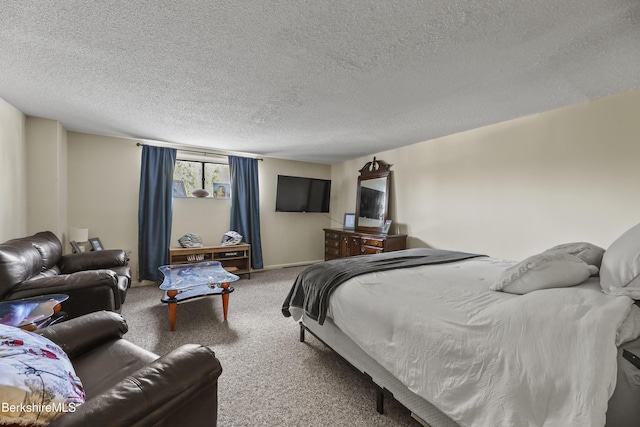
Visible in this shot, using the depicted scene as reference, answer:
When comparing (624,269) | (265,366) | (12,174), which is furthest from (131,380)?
(12,174)

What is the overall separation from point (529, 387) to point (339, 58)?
2104 millimetres

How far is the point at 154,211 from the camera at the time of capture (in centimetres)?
430

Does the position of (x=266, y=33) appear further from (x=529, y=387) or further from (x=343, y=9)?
(x=529, y=387)

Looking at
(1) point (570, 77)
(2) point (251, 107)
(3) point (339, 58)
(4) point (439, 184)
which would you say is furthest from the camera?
(4) point (439, 184)

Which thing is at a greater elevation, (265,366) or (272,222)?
(272,222)

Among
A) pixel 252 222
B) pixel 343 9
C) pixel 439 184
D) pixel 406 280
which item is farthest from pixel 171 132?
pixel 439 184

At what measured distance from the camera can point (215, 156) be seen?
194 inches

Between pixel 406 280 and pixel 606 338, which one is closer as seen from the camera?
pixel 606 338

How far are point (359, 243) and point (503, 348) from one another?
3609mm

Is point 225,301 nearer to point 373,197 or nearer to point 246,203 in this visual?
point 246,203

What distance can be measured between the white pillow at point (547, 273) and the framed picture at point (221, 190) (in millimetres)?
4579

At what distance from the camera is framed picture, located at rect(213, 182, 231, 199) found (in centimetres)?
496

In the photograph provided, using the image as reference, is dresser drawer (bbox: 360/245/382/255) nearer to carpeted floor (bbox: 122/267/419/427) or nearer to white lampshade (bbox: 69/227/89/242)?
carpeted floor (bbox: 122/267/419/427)

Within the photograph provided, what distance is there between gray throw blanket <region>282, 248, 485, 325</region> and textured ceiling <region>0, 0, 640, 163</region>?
1579 millimetres
